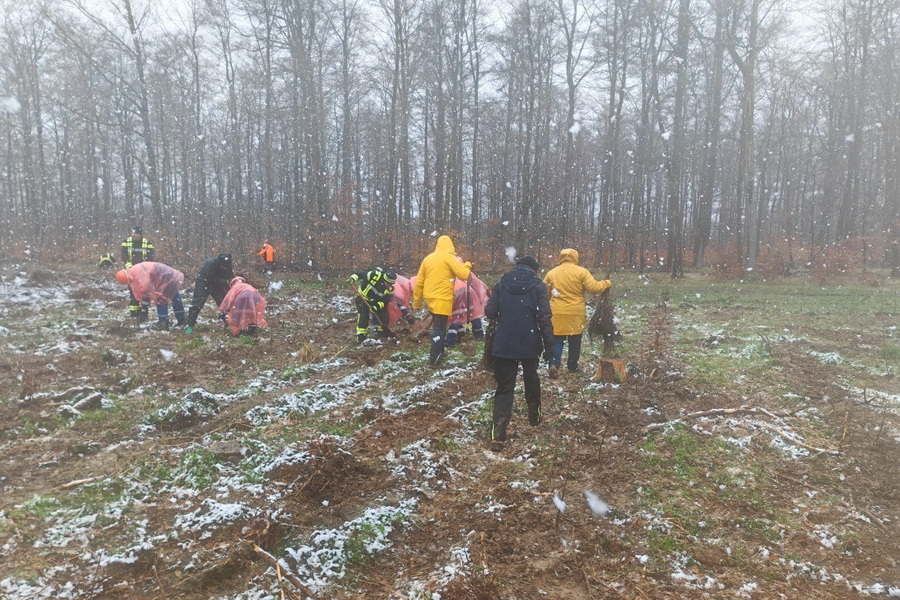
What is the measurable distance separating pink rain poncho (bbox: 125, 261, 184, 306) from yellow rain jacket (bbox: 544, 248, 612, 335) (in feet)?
25.3

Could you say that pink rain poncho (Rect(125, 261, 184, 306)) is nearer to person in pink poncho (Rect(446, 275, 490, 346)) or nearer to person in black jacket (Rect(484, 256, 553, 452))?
person in pink poncho (Rect(446, 275, 490, 346))

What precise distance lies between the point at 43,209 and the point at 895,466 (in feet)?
128

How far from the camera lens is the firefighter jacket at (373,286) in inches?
394

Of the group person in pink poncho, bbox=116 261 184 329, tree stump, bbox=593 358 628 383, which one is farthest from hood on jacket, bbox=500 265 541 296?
person in pink poncho, bbox=116 261 184 329

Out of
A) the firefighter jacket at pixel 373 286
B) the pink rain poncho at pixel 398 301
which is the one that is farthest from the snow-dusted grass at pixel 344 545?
the pink rain poncho at pixel 398 301

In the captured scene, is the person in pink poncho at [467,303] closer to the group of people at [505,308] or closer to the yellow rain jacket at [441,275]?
the group of people at [505,308]

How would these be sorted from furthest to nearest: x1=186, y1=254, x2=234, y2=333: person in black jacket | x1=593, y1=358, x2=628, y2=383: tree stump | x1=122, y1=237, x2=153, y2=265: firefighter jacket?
1. x1=122, y1=237, x2=153, y2=265: firefighter jacket
2. x1=186, y1=254, x2=234, y2=333: person in black jacket
3. x1=593, y1=358, x2=628, y2=383: tree stump

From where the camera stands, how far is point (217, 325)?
11625 mm

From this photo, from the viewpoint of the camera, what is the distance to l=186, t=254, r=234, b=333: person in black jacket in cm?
1051

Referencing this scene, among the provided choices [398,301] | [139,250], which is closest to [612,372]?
[398,301]

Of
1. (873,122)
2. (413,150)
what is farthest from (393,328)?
(873,122)

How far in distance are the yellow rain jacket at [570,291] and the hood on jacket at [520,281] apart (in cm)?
196

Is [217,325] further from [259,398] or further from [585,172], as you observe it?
[585,172]

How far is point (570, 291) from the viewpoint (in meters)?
7.68
